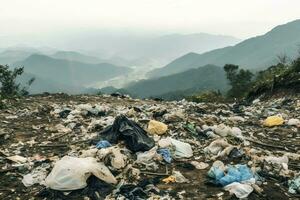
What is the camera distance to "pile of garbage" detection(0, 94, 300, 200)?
5320 mm

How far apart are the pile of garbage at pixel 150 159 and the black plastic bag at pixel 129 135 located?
0.02 meters

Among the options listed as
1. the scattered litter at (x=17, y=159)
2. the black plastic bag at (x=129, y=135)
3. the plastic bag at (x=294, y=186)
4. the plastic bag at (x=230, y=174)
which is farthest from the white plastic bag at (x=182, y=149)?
the scattered litter at (x=17, y=159)

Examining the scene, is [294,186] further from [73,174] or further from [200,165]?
[73,174]

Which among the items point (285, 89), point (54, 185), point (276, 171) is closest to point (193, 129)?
point (276, 171)

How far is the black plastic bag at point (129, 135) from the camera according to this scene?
22.2 ft

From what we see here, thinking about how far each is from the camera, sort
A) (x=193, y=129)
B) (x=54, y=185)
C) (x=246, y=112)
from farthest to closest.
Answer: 1. (x=246, y=112)
2. (x=193, y=129)
3. (x=54, y=185)

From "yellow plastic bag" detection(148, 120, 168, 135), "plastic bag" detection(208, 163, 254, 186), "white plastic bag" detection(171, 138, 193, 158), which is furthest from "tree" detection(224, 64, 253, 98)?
"plastic bag" detection(208, 163, 254, 186)

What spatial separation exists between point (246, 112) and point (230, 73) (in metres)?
34.7

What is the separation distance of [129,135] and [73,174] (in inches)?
71.2

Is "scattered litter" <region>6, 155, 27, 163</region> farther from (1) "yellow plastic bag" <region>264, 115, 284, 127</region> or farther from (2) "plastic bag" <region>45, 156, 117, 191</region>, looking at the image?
A: (1) "yellow plastic bag" <region>264, 115, 284, 127</region>

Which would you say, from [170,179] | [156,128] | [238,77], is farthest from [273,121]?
[238,77]

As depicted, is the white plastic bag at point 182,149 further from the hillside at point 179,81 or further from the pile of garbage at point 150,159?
the hillside at point 179,81

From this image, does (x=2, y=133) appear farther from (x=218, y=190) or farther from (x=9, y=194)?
(x=218, y=190)

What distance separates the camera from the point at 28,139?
838 centimetres
